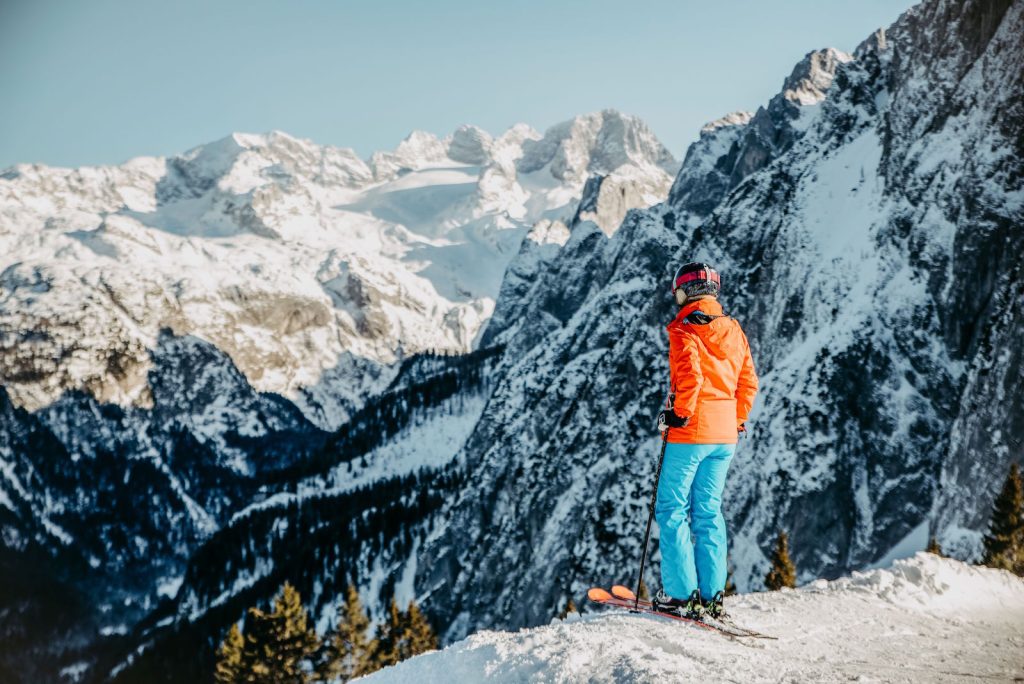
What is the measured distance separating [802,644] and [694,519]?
1.99 m

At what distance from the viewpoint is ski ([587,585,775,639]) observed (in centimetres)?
860

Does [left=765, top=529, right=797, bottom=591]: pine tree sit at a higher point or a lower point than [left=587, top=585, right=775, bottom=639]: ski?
lower

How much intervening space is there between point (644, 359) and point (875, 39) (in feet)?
290

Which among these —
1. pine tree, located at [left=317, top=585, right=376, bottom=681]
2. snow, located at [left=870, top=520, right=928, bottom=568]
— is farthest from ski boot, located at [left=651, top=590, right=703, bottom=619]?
snow, located at [left=870, top=520, right=928, bottom=568]

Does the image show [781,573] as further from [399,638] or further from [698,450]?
[698,450]

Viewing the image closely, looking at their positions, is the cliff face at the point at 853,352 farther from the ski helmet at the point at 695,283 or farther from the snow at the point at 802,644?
the ski helmet at the point at 695,283

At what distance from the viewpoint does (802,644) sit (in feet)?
28.2

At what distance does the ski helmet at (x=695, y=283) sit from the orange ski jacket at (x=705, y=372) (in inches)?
5.2

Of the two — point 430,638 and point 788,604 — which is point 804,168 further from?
point 788,604

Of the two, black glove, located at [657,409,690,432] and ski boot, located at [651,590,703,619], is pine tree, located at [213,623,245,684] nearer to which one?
ski boot, located at [651,590,703,619]

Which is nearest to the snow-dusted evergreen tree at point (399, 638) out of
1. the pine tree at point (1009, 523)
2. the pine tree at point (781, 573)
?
the pine tree at point (781, 573)

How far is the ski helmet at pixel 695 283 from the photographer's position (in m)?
9.59

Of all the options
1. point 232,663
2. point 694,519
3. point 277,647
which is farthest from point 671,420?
point 232,663

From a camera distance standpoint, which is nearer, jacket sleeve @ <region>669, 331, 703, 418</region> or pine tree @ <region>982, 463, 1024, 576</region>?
jacket sleeve @ <region>669, 331, 703, 418</region>
